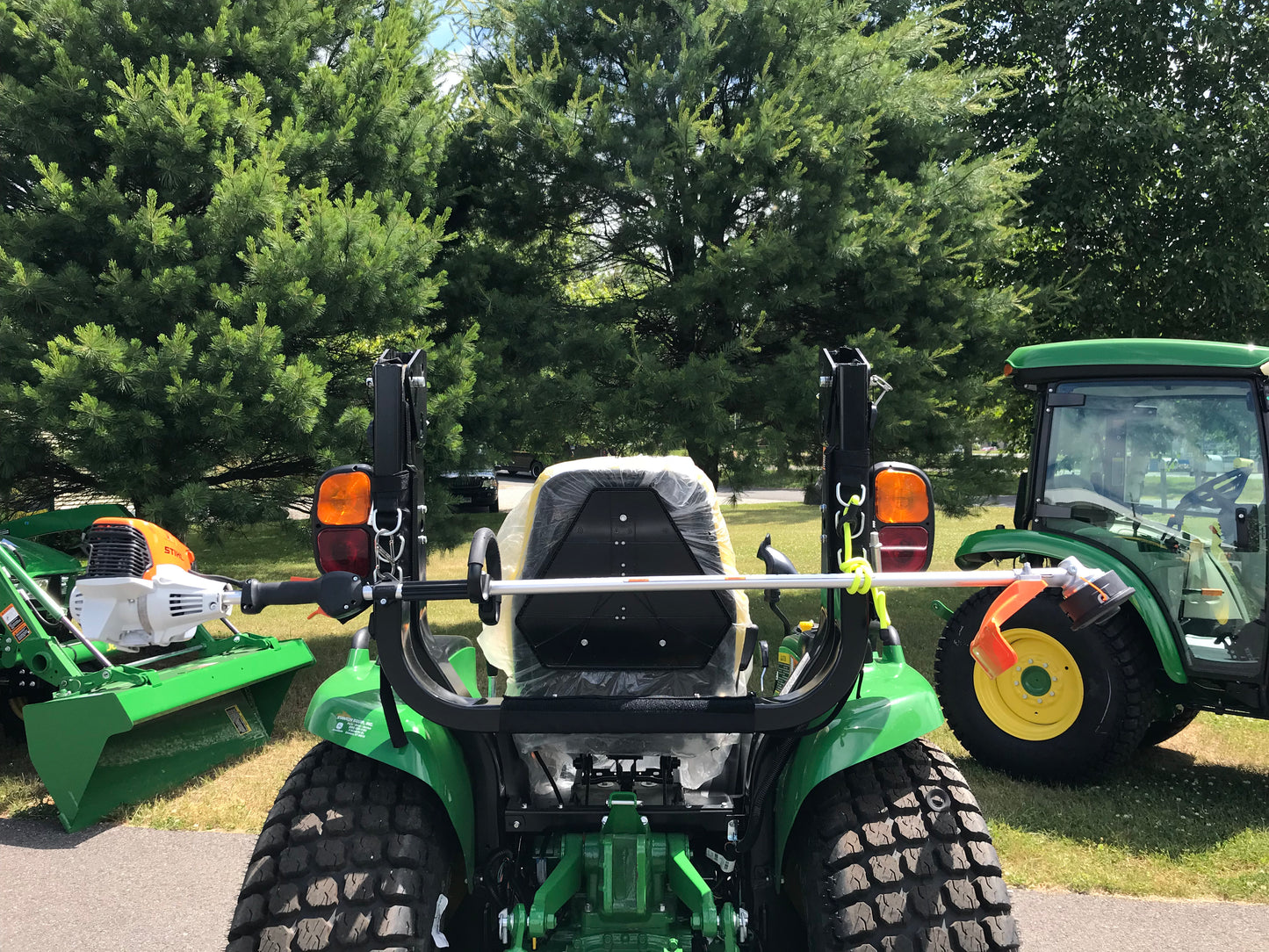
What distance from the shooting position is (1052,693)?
509 centimetres

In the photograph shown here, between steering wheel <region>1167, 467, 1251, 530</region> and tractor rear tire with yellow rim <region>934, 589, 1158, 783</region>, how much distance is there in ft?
1.82

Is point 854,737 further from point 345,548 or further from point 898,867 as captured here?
point 345,548

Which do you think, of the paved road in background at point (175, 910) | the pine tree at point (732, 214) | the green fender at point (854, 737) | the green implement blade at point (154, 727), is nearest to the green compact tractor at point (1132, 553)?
the paved road in background at point (175, 910)

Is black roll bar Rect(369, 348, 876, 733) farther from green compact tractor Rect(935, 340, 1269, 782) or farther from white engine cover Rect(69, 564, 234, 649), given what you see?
green compact tractor Rect(935, 340, 1269, 782)

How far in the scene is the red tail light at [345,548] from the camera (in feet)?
7.43

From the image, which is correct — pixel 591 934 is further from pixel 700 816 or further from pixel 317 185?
pixel 317 185

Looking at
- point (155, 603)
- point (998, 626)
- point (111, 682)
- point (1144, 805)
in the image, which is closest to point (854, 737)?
point (998, 626)

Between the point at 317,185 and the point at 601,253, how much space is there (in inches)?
97.4

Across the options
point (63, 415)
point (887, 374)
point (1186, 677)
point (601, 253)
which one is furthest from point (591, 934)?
point (601, 253)

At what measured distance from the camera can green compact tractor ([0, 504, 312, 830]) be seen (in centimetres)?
427

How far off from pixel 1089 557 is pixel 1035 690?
0.74 m

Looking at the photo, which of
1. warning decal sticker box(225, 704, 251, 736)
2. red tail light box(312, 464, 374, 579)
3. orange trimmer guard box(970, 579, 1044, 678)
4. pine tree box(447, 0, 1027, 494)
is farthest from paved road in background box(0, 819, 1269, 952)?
pine tree box(447, 0, 1027, 494)

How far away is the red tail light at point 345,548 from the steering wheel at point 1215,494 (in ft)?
14.2

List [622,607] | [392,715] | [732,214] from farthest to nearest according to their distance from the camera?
[732,214] < [622,607] < [392,715]
